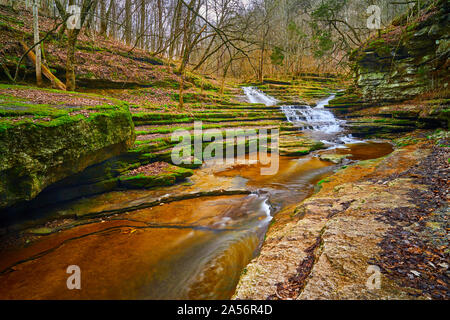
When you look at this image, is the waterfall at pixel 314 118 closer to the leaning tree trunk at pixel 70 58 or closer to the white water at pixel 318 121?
the white water at pixel 318 121

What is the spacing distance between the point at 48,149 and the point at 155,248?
112 inches

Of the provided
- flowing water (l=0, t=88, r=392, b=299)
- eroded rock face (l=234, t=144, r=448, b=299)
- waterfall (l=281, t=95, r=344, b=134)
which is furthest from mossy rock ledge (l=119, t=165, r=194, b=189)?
waterfall (l=281, t=95, r=344, b=134)

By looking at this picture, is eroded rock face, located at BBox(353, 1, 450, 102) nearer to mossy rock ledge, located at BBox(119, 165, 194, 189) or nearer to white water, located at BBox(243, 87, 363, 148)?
white water, located at BBox(243, 87, 363, 148)

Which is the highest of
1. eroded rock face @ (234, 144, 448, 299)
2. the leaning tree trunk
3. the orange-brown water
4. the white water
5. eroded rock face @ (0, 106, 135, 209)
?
the leaning tree trunk

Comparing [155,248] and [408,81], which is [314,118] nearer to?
[408,81]

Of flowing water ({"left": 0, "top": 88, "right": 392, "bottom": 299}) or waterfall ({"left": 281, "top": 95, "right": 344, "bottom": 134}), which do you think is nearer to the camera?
flowing water ({"left": 0, "top": 88, "right": 392, "bottom": 299})

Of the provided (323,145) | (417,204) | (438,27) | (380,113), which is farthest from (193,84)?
(417,204)

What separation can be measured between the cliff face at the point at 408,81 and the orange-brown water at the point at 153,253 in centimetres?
1106

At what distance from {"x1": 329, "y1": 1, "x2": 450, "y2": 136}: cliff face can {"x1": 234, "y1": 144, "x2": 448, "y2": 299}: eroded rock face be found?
9.78 meters

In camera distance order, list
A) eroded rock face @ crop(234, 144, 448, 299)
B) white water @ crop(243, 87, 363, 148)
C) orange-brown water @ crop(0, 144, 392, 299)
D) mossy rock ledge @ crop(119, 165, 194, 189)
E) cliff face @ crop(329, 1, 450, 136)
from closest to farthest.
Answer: eroded rock face @ crop(234, 144, 448, 299), orange-brown water @ crop(0, 144, 392, 299), mossy rock ledge @ crop(119, 165, 194, 189), cliff face @ crop(329, 1, 450, 136), white water @ crop(243, 87, 363, 148)

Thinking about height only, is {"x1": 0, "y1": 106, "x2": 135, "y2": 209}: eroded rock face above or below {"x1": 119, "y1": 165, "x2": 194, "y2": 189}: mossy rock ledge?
above

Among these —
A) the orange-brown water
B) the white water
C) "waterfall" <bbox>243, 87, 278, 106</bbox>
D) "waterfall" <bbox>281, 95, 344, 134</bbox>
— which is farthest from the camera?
"waterfall" <bbox>243, 87, 278, 106</bbox>

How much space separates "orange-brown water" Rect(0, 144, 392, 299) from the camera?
9.78 feet

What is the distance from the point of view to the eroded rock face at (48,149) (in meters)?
3.48
